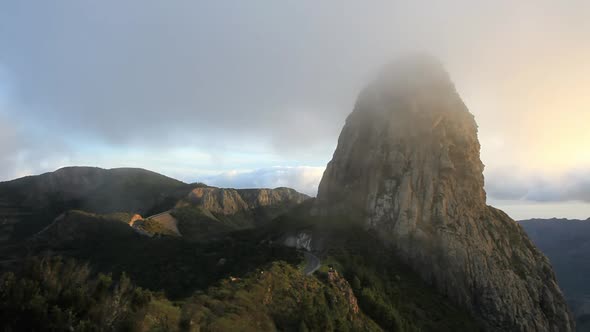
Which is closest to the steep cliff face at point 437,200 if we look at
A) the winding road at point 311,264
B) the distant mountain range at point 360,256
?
the distant mountain range at point 360,256

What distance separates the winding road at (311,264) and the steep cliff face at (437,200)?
78.7ft

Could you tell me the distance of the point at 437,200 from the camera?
100 m

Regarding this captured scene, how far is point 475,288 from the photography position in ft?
292

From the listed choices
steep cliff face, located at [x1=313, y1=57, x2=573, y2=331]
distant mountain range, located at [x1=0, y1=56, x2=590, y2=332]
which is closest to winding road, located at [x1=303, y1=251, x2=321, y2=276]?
distant mountain range, located at [x1=0, y1=56, x2=590, y2=332]

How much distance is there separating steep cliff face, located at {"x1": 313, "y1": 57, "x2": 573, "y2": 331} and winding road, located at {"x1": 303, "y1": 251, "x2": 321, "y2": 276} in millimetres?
23995

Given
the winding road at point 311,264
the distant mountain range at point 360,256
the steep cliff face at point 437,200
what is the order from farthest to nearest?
the steep cliff face at point 437,200, the winding road at point 311,264, the distant mountain range at point 360,256

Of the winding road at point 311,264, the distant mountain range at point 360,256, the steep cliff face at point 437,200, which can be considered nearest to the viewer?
the distant mountain range at point 360,256

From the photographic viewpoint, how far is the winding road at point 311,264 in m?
65.9

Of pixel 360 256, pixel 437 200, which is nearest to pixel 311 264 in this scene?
pixel 360 256

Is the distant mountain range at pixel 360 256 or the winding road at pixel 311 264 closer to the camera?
the distant mountain range at pixel 360 256

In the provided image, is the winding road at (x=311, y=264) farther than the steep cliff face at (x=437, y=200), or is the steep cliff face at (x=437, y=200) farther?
the steep cliff face at (x=437, y=200)

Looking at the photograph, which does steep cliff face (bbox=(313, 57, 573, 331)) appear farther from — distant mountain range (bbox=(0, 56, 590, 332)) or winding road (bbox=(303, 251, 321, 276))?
winding road (bbox=(303, 251, 321, 276))

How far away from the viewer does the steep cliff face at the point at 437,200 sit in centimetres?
8962

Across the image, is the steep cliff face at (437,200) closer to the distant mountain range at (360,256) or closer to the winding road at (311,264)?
the distant mountain range at (360,256)
